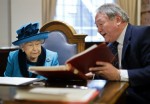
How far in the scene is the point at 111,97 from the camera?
903 mm

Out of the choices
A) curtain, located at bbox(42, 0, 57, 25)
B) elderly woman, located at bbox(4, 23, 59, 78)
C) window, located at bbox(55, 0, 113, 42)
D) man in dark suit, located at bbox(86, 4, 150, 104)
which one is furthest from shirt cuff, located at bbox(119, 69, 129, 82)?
window, located at bbox(55, 0, 113, 42)

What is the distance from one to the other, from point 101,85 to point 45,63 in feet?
2.69

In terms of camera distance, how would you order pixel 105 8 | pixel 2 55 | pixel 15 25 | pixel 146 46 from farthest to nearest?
1. pixel 15 25
2. pixel 2 55
3. pixel 105 8
4. pixel 146 46

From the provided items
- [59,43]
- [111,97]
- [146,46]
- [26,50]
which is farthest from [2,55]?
[111,97]

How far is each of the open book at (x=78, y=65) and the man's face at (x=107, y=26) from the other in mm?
498

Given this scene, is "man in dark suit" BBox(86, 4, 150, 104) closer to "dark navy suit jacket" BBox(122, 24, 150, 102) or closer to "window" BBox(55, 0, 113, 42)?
"dark navy suit jacket" BBox(122, 24, 150, 102)

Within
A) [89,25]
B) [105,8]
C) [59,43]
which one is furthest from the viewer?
[89,25]

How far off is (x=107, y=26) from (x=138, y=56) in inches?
11.4

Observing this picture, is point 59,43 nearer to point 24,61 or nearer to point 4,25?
point 24,61

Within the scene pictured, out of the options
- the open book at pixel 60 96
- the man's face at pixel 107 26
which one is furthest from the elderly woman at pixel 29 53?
the open book at pixel 60 96

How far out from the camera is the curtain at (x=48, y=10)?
4605 millimetres

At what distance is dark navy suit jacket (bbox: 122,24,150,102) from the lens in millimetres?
1519

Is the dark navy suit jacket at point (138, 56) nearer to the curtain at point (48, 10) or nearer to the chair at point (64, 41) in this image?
the chair at point (64, 41)

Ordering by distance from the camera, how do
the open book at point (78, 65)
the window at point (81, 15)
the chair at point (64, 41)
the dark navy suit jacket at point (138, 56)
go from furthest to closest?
the window at point (81, 15) < the chair at point (64, 41) < the dark navy suit jacket at point (138, 56) < the open book at point (78, 65)
